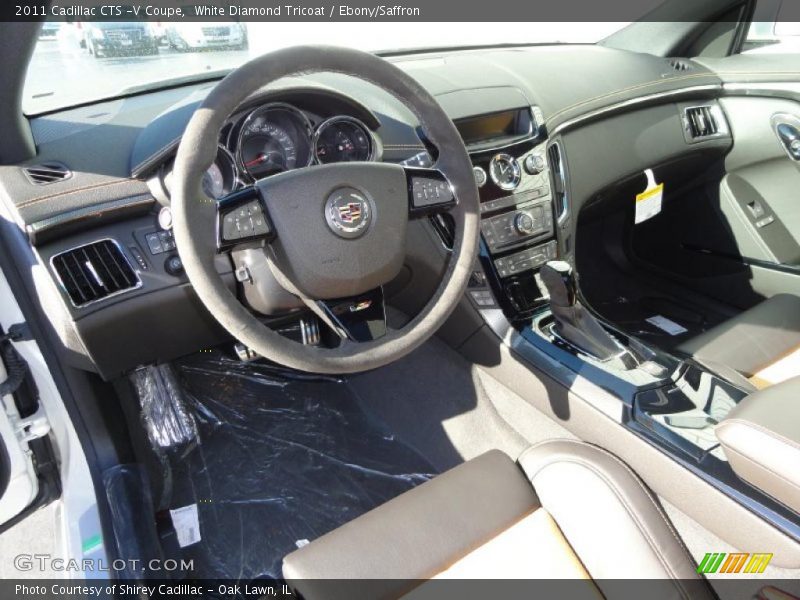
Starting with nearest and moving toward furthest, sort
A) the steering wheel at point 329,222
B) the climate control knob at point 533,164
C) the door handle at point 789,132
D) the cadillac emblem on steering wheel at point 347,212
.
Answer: the steering wheel at point 329,222 → the cadillac emblem on steering wheel at point 347,212 → the climate control knob at point 533,164 → the door handle at point 789,132

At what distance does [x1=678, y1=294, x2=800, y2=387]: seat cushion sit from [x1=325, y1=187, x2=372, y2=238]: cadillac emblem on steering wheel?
3.39 feet

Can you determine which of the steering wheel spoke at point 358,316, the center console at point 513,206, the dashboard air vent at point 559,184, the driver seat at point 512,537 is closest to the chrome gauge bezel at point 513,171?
the center console at point 513,206

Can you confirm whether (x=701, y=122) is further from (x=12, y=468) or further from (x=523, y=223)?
(x=12, y=468)

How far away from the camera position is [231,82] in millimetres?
1039

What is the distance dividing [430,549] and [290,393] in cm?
110

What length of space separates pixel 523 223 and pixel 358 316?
0.76 metres

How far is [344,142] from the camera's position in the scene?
4.99 feet

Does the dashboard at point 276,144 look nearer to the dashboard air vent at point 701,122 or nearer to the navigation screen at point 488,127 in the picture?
the navigation screen at point 488,127

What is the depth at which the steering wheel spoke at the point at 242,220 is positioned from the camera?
3.54 feet

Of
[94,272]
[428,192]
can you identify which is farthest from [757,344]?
[94,272]

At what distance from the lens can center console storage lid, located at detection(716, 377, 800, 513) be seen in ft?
3.53

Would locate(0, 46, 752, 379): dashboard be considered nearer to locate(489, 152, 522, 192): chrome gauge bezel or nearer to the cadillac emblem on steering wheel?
locate(489, 152, 522, 192): chrome gauge bezel

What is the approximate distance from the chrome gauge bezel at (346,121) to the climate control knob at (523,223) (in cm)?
54

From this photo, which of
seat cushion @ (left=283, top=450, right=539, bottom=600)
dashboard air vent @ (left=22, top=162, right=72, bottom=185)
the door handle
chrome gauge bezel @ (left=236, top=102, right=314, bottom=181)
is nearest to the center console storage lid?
seat cushion @ (left=283, top=450, right=539, bottom=600)
